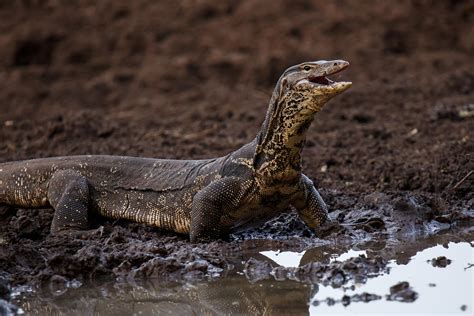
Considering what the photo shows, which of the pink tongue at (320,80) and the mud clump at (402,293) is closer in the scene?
the mud clump at (402,293)

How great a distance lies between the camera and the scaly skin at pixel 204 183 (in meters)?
7.49

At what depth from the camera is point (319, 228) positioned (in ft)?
26.6

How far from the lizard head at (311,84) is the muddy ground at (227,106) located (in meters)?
1.21

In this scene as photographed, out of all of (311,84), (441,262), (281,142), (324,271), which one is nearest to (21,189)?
(281,142)

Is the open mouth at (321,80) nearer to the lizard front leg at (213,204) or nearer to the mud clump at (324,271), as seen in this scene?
the lizard front leg at (213,204)

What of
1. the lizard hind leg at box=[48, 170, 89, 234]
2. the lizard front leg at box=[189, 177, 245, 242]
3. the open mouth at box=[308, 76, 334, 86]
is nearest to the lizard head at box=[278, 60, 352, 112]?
the open mouth at box=[308, 76, 334, 86]

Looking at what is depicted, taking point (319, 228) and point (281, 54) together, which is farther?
point (281, 54)

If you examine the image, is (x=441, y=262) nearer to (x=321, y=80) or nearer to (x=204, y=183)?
(x=321, y=80)

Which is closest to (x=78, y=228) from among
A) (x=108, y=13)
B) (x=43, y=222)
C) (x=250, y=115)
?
(x=43, y=222)

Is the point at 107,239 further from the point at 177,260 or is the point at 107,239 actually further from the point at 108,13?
the point at 108,13

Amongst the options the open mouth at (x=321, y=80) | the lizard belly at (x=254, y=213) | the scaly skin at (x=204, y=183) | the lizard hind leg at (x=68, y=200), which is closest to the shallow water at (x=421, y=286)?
the lizard belly at (x=254, y=213)

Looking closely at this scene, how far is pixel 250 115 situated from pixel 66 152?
2.98 meters

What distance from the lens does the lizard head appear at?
7195 millimetres

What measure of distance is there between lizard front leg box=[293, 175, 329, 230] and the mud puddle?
528mm
